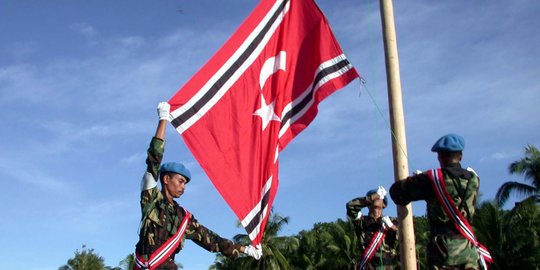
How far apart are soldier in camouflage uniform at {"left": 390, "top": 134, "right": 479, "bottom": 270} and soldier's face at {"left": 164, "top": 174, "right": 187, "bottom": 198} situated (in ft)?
7.17

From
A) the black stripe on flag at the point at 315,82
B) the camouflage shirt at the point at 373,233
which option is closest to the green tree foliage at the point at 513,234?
the camouflage shirt at the point at 373,233

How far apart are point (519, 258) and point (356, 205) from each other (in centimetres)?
3237

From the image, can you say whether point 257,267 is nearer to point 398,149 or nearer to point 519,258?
point 519,258

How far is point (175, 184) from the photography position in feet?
21.5

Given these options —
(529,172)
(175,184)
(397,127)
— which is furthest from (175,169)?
(529,172)

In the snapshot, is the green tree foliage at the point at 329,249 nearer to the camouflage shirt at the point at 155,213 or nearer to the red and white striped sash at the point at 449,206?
the camouflage shirt at the point at 155,213

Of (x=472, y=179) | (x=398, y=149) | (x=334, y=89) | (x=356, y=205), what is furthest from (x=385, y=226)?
(x=472, y=179)

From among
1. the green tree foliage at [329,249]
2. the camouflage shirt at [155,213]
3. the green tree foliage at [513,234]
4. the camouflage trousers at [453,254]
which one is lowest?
the camouflage trousers at [453,254]

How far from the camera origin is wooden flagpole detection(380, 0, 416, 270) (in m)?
6.43

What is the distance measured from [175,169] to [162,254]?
92 cm

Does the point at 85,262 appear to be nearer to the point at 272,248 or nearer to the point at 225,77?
the point at 272,248

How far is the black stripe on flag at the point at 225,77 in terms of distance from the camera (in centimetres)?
705

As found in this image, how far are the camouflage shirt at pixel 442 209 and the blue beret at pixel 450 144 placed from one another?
0.16 m

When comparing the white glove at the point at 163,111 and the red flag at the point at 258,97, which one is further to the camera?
the red flag at the point at 258,97
